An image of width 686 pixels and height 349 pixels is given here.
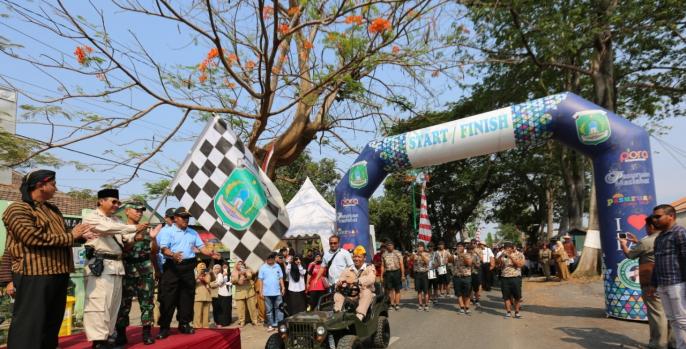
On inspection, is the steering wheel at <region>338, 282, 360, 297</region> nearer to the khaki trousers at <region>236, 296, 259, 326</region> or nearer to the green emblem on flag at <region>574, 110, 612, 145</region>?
the khaki trousers at <region>236, 296, 259, 326</region>

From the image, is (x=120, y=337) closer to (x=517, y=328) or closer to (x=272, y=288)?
(x=272, y=288)

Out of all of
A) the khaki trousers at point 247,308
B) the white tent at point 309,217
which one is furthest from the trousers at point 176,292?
the white tent at point 309,217

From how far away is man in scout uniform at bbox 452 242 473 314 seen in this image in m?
10.6

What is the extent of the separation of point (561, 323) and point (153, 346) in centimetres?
755

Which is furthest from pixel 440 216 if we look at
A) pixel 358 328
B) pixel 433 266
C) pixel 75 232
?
pixel 75 232

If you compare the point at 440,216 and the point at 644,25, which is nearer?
the point at 644,25

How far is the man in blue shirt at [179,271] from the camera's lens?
495 centimetres

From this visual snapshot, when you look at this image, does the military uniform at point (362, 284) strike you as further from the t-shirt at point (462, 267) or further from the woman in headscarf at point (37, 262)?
the t-shirt at point (462, 267)

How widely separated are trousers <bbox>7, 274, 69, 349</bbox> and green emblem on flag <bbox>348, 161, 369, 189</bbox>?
27.1ft

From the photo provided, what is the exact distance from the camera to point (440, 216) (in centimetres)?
3575

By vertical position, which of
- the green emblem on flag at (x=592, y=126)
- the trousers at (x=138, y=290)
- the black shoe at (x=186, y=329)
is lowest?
the black shoe at (x=186, y=329)

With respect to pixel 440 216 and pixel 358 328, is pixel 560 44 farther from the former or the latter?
pixel 440 216

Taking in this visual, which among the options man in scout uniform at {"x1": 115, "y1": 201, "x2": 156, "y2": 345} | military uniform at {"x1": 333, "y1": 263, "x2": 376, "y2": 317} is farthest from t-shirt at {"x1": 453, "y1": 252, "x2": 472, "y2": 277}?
man in scout uniform at {"x1": 115, "y1": 201, "x2": 156, "y2": 345}

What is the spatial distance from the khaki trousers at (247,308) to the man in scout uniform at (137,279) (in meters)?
5.80
